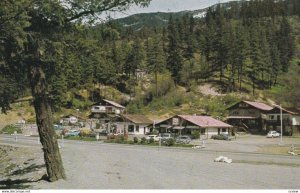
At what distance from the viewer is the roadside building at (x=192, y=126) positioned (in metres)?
76.1

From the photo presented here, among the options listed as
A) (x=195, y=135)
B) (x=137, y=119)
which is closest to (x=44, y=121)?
(x=195, y=135)

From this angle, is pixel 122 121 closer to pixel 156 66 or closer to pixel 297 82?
pixel 156 66

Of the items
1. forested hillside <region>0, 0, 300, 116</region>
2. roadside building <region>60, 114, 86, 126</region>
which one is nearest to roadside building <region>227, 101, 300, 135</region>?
forested hillside <region>0, 0, 300, 116</region>

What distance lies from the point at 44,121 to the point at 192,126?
59.4 meters

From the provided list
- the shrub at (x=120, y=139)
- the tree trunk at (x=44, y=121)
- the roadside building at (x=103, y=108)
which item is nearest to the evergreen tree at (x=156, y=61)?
the roadside building at (x=103, y=108)

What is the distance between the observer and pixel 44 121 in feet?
59.0

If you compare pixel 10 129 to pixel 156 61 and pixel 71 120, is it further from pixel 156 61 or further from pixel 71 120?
pixel 156 61

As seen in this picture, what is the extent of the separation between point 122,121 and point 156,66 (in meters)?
29.7

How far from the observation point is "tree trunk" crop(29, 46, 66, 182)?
1773 cm

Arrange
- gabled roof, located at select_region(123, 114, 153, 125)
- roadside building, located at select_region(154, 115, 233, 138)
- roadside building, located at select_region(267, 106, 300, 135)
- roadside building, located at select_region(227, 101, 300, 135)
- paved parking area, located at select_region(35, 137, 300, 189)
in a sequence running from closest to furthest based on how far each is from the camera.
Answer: paved parking area, located at select_region(35, 137, 300, 189) < roadside building, located at select_region(154, 115, 233, 138) < gabled roof, located at select_region(123, 114, 153, 125) < roadside building, located at select_region(267, 106, 300, 135) < roadside building, located at select_region(227, 101, 300, 135)

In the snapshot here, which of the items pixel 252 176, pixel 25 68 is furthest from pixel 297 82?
pixel 25 68

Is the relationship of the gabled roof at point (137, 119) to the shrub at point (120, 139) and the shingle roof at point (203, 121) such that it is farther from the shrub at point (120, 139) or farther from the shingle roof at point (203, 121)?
the shrub at point (120, 139)

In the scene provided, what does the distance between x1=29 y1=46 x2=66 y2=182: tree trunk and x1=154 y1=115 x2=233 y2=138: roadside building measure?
5790 centimetres

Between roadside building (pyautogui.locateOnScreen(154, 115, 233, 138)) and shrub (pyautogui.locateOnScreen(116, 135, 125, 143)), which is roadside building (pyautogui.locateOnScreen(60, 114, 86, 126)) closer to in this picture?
roadside building (pyautogui.locateOnScreen(154, 115, 233, 138))
